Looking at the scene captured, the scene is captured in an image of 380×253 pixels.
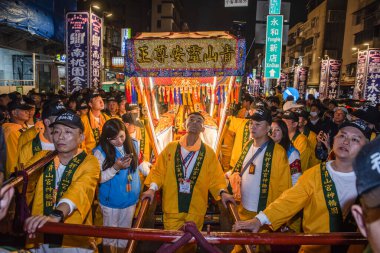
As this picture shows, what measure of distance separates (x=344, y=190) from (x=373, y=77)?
56.5 ft

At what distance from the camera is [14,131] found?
17.4 feet

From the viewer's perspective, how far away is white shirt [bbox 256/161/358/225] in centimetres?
277

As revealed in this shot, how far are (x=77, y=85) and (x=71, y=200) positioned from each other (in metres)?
11.2

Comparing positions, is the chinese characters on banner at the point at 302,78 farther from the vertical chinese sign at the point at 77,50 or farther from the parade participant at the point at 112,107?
the parade participant at the point at 112,107

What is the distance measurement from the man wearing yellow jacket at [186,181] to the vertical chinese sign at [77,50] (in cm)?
986

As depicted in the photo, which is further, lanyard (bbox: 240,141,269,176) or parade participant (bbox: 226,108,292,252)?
lanyard (bbox: 240,141,269,176)

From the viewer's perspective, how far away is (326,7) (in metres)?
42.4

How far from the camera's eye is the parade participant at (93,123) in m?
6.77

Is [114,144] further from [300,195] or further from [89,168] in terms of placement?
[300,195]

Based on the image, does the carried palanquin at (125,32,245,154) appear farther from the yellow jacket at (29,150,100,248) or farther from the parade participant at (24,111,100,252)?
the yellow jacket at (29,150,100,248)

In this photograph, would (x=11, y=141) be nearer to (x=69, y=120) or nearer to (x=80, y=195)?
(x=69, y=120)

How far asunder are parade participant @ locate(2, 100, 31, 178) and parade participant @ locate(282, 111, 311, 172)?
501 cm

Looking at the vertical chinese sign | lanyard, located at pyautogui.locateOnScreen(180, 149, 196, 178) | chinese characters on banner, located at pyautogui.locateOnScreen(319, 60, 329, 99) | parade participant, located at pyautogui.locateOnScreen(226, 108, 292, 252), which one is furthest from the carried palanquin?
chinese characters on banner, located at pyautogui.locateOnScreen(319, 60, 329, 99)

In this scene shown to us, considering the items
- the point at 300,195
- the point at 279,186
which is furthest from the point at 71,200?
the point at 279,186
